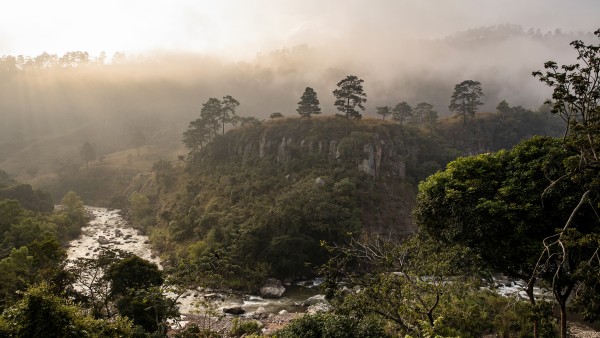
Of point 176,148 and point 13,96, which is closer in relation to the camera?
point 176,148

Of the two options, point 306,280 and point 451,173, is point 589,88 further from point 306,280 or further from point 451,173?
point 306,280

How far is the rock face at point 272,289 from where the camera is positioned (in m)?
44.7

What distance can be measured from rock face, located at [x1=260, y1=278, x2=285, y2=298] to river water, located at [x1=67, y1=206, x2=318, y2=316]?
2.29ft

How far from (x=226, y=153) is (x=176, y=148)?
76.7 m

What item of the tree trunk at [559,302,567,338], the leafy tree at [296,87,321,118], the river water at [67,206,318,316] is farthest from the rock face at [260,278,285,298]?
the leafy tree at [296,87,321,118]

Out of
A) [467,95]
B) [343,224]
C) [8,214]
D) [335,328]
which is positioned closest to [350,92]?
[343,224]

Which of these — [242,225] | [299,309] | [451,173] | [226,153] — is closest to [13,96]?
[226,153]

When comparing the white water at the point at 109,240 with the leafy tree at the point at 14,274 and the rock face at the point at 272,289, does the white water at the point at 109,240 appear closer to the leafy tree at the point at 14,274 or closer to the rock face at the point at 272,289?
the leafy tree at the point at 14,274

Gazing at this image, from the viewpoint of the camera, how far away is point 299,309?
4075cm

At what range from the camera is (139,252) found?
202ft

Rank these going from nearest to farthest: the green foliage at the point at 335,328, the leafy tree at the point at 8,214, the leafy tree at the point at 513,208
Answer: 1. the leafy tree at the point at 513,208
2. the green foliage at the point at 335,328
3. the leafy tree at the point at 8,214

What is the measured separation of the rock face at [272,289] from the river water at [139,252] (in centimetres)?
70

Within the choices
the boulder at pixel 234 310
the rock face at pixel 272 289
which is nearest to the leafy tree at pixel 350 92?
the rock face at pixel 272 289

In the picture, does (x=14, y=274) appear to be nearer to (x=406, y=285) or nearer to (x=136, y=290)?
(x=136, y=290)
